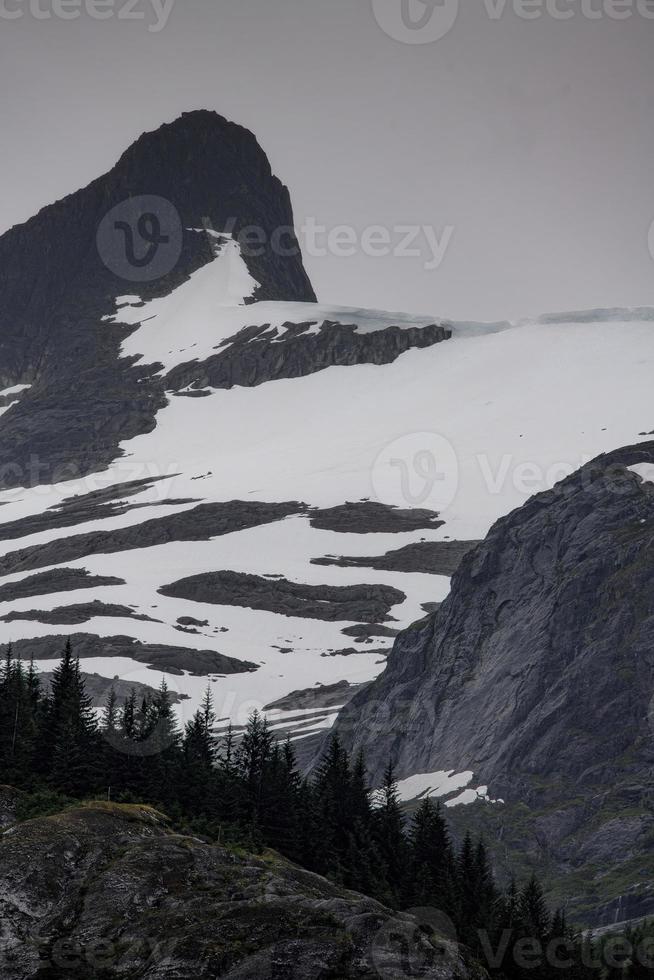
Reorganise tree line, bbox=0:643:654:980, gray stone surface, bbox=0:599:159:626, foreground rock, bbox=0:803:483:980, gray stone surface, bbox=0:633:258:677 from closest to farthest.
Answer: foreground rock, bbox=0:803:483:980
tree line, bbox=0:643:654:980
gray stone surface, bbox=0:633:258:677
gray stone surface, bbox=0:599:159:626

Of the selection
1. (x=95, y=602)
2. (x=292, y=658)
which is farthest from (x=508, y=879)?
(x=95, y=602)

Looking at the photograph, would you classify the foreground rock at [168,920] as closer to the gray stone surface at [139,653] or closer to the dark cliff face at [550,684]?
the dark cliff face at [550,684]

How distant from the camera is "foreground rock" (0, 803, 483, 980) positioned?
38.4m

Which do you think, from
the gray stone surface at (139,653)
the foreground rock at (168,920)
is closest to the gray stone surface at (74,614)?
the gray stone surface at (139,653)

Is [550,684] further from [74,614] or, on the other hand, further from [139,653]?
[74,614]

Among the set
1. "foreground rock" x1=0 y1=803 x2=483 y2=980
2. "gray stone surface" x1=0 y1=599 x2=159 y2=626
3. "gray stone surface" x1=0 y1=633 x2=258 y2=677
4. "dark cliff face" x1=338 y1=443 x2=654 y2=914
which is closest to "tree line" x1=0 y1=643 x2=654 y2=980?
"foreground rock" x1=0 y1=803 x2=483 y2=980

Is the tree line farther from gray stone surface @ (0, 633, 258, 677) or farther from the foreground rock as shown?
gray stone surface @ (0, 633, 258, 677)

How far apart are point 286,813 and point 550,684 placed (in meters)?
55.0

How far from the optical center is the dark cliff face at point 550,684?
98.4 metres

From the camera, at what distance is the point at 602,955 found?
6862 centimetres

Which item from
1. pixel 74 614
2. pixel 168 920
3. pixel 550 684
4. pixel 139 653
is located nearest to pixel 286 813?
pixel 168 920

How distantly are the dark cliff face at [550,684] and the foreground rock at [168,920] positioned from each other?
4950cm

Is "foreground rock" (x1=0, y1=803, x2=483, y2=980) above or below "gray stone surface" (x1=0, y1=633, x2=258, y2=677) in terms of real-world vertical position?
above

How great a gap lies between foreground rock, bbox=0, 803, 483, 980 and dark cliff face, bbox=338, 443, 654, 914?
4950 centimetres
